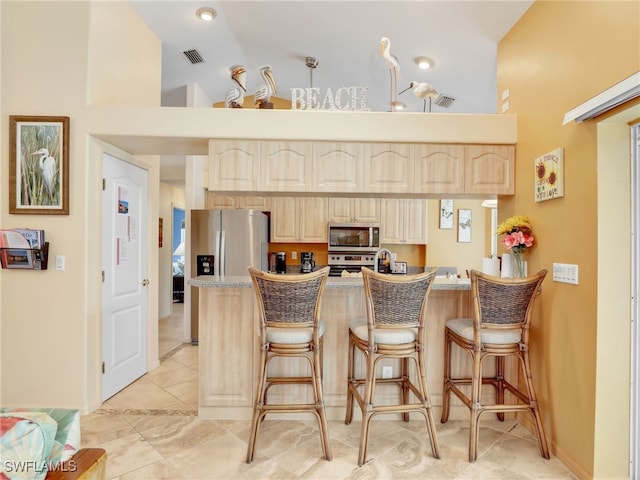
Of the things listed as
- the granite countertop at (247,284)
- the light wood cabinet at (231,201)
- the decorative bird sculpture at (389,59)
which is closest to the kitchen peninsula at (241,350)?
the granite countertop at (247,284)

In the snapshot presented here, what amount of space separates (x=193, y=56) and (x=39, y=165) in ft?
7.16

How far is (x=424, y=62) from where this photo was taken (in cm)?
359

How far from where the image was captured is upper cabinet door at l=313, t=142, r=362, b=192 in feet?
9.12

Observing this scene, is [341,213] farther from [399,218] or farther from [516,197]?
[516,197]

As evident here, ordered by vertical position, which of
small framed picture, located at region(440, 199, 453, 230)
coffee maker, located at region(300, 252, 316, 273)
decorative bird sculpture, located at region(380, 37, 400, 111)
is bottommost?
coffee maker, located at region(300, 252, 316, 273)

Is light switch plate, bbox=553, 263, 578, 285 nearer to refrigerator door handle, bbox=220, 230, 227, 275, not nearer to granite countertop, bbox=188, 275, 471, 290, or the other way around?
granite countertop, bbox=188, 275, 471, 290

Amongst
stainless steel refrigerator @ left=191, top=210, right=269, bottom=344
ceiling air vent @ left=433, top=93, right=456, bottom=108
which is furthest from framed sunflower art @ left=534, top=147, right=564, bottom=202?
stainless steel refrigerator @ left=191, top=210, right=269, bottom=344

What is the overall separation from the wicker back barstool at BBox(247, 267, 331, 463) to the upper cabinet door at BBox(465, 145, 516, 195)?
1517mm

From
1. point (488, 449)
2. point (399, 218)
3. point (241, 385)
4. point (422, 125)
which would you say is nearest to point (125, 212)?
point (241, 385)

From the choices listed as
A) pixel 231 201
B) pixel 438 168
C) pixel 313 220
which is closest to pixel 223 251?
pixel 231 201

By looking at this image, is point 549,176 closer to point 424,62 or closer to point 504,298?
point 504,298

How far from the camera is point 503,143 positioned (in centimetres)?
275

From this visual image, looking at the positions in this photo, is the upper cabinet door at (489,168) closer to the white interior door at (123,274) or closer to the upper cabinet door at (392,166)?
the upper cabinet door at (392,166)

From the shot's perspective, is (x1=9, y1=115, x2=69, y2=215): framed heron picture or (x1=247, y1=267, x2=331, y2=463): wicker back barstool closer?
(x1=247, y1=267, x2=331, y2=463): wicker back barstool
